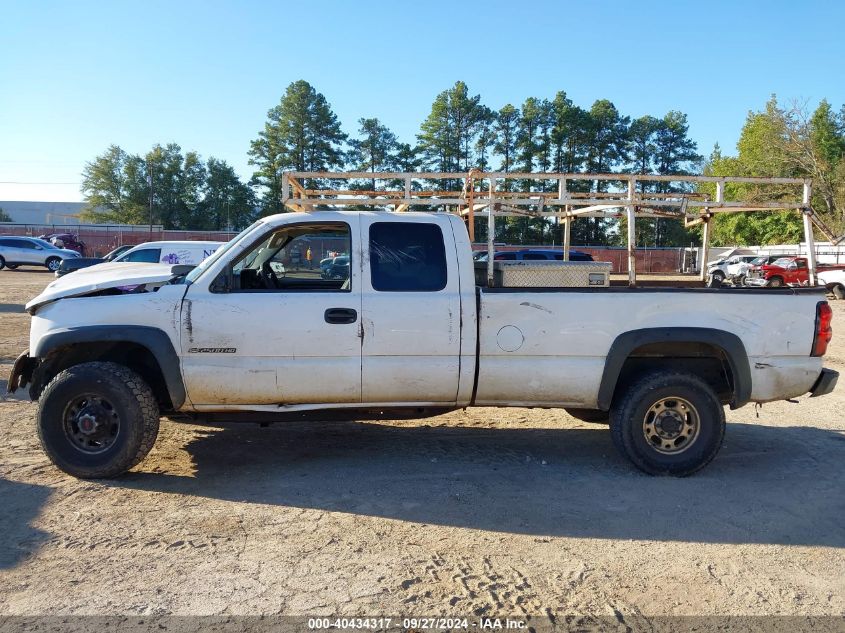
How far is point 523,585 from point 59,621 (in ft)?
7.44

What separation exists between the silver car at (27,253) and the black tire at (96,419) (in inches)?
1216

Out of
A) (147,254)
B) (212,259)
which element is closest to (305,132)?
(147,254)

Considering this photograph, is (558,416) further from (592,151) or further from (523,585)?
(592,151)

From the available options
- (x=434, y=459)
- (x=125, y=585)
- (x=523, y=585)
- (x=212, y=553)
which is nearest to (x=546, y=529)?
(x=523, y=585)

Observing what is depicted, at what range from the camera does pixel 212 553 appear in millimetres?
3768

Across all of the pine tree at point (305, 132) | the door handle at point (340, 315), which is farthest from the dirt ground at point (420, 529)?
the pine tree at point (305, 132)

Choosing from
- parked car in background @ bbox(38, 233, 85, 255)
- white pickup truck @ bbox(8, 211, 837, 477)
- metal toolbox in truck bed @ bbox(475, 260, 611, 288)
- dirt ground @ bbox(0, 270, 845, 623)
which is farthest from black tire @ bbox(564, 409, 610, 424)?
parked car in background @ bbox(38, 233, 85, 255)

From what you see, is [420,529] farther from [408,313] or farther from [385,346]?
[408,313]

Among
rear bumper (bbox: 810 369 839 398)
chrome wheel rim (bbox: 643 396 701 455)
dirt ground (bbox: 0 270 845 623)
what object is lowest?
dirt ground (bbox: 0 270 845 623)

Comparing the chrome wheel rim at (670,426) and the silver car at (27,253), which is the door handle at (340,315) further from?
the silver car at (27,253)

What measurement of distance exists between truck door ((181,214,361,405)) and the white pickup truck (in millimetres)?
10

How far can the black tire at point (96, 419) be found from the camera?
473 centimetres

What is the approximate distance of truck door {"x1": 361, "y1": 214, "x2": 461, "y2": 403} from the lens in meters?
4.86

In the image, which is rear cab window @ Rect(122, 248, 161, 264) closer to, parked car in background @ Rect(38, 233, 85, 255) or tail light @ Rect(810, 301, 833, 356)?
tail light @ Rect(810, 301, 833, 356)
